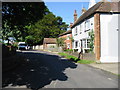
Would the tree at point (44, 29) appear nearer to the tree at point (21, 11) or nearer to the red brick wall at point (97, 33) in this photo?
the red brick wall at point (97, 33)

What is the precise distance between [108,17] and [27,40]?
50044 mm

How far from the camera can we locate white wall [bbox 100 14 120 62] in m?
17.1

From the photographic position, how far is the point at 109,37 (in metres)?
17.5

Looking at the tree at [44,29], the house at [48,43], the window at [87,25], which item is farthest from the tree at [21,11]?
the tree at [44,29]

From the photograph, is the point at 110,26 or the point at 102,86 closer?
the point at 102,86

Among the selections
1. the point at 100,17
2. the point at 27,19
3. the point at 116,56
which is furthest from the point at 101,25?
the point at 27,19

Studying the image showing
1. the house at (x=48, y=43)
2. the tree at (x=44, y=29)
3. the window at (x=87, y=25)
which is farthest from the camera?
the tree at (x=44, y=29)

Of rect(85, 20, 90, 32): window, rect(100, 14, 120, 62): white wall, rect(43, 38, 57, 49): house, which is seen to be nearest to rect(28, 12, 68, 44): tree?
rect(43, 38, 57, 49): house

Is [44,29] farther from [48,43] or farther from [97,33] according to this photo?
[97,33]

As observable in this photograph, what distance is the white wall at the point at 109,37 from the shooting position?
675 inches

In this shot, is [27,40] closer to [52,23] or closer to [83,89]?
[52,23]

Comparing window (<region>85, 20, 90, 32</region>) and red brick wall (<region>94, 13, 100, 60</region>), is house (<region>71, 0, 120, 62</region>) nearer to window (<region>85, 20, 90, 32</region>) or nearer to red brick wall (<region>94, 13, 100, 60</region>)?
red brick wall (<region>94, 13, 100, 60</region>)

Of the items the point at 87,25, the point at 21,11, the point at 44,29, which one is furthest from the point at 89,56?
the point at 44,29

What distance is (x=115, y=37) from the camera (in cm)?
1739
